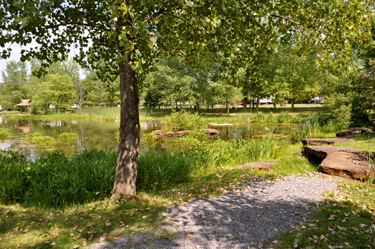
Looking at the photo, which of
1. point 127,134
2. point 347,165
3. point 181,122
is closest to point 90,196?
point 127,134

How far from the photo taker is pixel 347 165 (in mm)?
6730

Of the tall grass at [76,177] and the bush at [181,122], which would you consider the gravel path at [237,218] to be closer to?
the tall grass at [76,177]

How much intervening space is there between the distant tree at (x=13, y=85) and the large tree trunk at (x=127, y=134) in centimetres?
6918

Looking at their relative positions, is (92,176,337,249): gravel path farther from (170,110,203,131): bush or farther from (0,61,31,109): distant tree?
(0,61,31,109): distant tree

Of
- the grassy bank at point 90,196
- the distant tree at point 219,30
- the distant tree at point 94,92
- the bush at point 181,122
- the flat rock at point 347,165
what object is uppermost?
the distant tree at point 94,92

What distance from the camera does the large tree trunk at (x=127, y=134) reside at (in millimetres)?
5020

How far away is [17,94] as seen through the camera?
6209 centimetres

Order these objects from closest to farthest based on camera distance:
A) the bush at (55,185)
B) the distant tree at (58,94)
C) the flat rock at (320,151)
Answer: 1. the bush at (55,185)
2. the flat rock at (320,151)
3. the distant tree at (58,94)

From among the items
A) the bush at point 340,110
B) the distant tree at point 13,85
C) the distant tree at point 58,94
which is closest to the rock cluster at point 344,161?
the bush at point 340,110

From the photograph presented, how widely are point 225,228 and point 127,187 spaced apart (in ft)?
8.13

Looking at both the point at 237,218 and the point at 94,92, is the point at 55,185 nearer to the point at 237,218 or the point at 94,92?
the point at 237,218

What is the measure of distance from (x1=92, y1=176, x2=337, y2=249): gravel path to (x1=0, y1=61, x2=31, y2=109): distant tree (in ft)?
232

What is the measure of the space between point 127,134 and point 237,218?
113 inches

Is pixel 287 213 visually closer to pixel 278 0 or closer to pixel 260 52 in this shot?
pixel 260 52
